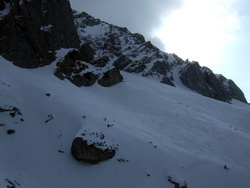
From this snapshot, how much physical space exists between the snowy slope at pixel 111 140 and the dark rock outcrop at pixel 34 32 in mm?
2672

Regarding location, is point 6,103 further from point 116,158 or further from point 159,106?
point 159,106

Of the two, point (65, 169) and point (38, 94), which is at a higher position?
point (38, 94)

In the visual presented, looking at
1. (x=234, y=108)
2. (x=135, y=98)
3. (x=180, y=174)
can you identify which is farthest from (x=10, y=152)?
(x=234, y=108)

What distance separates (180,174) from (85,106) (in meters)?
10.8

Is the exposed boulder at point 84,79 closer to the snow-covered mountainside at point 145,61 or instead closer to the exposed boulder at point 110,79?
the exposed boulder at point 110,79

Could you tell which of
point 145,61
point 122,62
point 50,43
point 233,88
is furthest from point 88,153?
point 233,88

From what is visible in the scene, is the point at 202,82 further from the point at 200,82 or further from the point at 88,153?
the point at 88,153

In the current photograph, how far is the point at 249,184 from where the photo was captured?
1792cm

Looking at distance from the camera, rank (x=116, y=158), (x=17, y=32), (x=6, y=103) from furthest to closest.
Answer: (x=17, y=32) → (x=6, y=103) → (x=116, y=158)

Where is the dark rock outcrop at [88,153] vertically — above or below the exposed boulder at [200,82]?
below

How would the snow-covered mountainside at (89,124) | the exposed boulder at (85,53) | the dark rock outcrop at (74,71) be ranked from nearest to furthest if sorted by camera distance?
the snow-covered mountainside at (89,124) → the dark rock outcrop at (74,71) → the exposed boulder at (85,53)

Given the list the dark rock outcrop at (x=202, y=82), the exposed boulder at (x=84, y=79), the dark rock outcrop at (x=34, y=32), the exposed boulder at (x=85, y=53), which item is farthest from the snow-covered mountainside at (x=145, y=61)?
the exposed boulder at (x=84, y=79)

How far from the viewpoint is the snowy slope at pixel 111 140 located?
59.4ft

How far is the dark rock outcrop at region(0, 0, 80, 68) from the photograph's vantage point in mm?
32531
